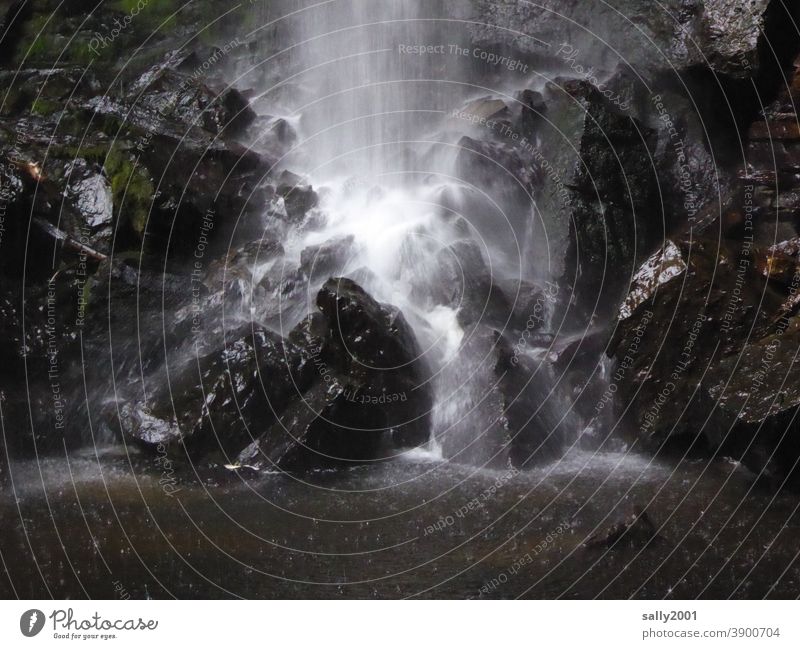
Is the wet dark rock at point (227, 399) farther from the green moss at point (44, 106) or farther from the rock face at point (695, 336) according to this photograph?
the green moss at point (44, 106)

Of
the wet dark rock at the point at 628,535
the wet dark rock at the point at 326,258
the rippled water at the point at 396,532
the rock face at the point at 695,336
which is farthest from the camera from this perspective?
the wet dark rock at the point at 326,258

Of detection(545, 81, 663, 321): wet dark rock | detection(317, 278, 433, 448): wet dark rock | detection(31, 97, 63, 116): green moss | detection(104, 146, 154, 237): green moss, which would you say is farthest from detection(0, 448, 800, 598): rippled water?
detection(31, 97, 63, 116): green moss

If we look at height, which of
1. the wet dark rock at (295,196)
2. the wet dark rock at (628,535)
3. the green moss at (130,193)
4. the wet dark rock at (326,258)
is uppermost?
the wet dark rock at (295,196)

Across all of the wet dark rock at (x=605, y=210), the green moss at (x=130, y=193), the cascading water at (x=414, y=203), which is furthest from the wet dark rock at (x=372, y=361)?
the green moss at (x=130, y=193)

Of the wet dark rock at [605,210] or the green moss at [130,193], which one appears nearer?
the wet dark rock at [605,210]

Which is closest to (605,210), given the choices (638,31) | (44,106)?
(638,31)

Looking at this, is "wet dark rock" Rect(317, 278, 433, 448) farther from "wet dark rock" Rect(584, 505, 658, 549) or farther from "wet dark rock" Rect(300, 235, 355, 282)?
"wet dark rock" Rect(584, 505, 658, 549)

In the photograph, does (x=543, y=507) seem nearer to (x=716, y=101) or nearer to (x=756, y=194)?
(x=756, y=194)

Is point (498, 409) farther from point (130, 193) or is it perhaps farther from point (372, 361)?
point (130, 193)

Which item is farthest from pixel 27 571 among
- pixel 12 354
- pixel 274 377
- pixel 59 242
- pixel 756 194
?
pixel 756 194

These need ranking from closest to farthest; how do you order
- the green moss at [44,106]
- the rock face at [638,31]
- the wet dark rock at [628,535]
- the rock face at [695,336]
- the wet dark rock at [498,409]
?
the wet dark rock at [628,535]
the rock face at [695,336]
the wet dark rock at [498,409]
the rock face at [638,31]
the green moss at [44,106]
